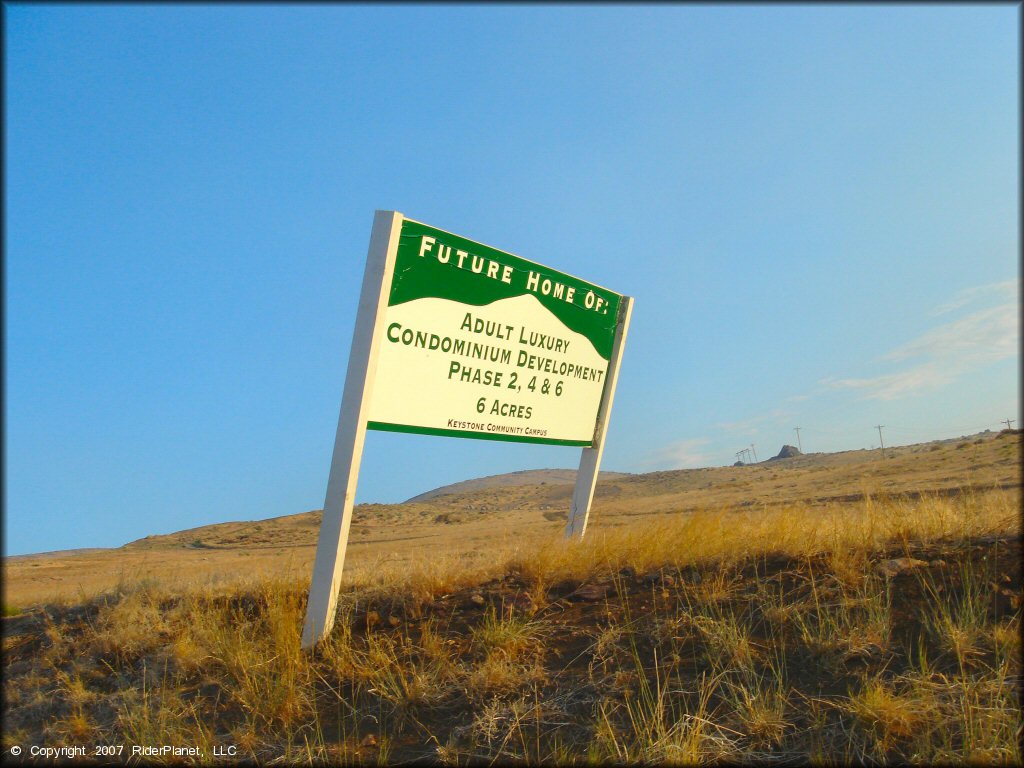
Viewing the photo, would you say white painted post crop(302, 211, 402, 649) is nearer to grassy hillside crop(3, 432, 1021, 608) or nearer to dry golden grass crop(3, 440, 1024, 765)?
dry golden grass crop(3, 440, 1024, 765)

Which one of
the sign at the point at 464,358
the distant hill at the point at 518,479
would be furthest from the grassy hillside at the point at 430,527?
the distant hill at the point at 518,479

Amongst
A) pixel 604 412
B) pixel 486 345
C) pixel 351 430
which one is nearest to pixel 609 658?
pixel 351 430

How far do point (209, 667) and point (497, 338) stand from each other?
12.1ft

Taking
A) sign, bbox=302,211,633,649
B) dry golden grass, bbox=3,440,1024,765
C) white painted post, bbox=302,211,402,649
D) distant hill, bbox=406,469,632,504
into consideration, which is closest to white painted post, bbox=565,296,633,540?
sign, bbox=302,211,633,649

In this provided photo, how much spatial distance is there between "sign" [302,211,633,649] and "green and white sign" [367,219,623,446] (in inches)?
0.5

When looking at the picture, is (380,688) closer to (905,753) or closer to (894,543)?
(905,753)

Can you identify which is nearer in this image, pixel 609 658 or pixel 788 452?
pixel 609 658

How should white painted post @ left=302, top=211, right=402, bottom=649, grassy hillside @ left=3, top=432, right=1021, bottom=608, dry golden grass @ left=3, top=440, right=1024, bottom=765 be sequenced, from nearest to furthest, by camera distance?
1. dry golden grass @ left=3, top=440, right=1024, bottom=765
2. white painted post @ left=302, top=211, right=402, bottom=649
3. grassy hillside @ left=3, top=432, right=1021, bottom=608

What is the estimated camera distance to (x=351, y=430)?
17.0 feet

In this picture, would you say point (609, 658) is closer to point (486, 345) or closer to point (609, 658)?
point (609, 658)

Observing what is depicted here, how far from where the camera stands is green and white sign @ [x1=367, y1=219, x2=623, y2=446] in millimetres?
5598

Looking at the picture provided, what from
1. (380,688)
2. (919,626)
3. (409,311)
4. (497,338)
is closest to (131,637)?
(380,688)

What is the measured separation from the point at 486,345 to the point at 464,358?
341 mm

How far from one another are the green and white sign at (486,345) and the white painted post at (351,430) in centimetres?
12
